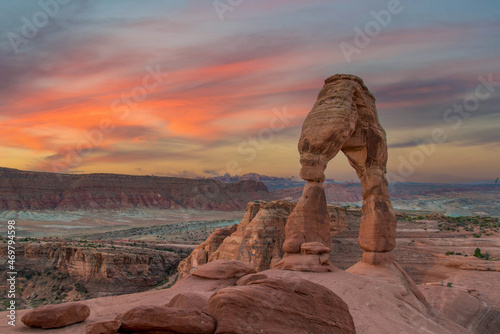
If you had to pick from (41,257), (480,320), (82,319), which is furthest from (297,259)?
(41,257)

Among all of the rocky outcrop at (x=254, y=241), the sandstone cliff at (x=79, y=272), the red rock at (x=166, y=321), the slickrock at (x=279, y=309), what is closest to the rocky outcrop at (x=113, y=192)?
the sandstone cliff at (x=79, y=272)

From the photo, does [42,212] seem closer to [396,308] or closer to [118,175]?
[118,175]

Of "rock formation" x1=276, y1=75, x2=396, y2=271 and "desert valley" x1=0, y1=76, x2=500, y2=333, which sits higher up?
"rock formation" x1=276, y1=75, x2=396, y2=271

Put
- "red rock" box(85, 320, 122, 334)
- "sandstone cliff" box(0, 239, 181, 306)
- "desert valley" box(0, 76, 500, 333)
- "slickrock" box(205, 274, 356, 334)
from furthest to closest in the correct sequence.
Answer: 1. "sandstone cliff" box(0, 239, 181, 306)
2. "desert valley" box(0, 76, 500, 333)
3. "slickrock" box(205, 274, 356, 334)
4. "red rock" box(85, 320, 122, 334)

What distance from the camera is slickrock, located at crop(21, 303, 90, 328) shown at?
26.9 feet

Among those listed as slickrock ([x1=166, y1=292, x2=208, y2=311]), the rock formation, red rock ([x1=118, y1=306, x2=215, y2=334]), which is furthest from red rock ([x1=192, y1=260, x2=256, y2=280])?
red rock ([x1=118, y1=306, x2=215, y2=334])

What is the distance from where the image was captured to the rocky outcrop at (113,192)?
116 metres

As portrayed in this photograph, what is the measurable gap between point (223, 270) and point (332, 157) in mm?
7785

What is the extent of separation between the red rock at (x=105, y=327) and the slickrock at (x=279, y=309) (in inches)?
66.9

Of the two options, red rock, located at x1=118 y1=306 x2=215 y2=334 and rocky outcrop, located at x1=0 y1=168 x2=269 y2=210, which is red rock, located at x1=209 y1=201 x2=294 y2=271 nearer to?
red rock, located at x1=118 y1=306 x2=215 y2=334

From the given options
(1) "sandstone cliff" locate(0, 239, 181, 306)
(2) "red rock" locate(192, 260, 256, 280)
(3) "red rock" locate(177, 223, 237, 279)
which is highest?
(2) "red rock" locate(192, 260, 256, 280)

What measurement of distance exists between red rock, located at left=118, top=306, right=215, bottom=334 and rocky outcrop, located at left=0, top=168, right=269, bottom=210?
12528cm

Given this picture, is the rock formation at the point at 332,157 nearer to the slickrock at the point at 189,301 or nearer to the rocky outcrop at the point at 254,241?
the slickrock at the point at 189,301

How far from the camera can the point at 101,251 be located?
37.7 metres
